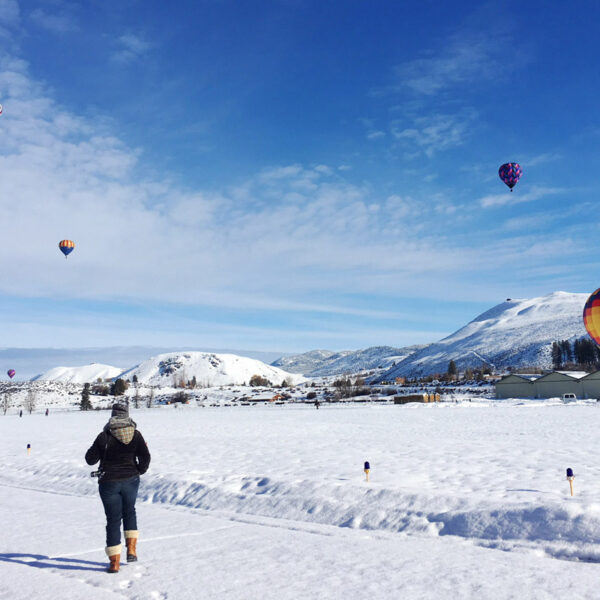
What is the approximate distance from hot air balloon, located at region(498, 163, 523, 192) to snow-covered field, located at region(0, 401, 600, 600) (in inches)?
1572

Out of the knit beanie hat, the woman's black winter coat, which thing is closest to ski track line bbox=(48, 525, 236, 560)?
the woman's black winter coat

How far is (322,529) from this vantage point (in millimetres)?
9633

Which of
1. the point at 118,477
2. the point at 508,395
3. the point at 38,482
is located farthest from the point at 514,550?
the point at 508,395

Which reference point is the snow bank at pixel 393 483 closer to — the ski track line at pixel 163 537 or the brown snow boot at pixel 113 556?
the ski track line at pixel 163 537

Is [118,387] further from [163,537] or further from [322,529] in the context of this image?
[322,529]

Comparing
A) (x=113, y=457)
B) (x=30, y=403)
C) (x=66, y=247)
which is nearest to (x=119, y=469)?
(x=113, y=457)

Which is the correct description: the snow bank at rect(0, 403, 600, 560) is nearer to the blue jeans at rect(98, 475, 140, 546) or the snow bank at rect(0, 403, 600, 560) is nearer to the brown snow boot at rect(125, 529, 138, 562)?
the brown snow boot at rect(125, 529, 138, 562)

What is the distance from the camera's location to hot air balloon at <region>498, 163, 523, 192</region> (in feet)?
173

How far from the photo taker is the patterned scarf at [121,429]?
7562 mm

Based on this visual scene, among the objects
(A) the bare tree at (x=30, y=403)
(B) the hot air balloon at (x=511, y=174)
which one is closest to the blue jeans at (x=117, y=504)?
(B) the hot air balloon at (x=511, y=174)

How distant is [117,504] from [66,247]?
65584 millimetres

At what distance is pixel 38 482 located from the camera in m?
16.6

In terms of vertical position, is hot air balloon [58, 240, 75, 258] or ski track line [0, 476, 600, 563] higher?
hot air balloon [58, 240, 75, 258]

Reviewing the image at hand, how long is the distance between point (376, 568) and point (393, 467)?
891 centimetres
